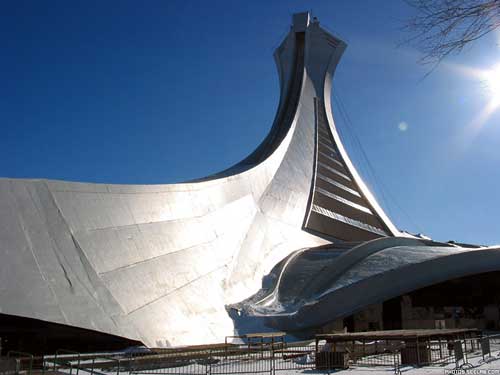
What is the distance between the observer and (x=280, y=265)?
1714 centimetres

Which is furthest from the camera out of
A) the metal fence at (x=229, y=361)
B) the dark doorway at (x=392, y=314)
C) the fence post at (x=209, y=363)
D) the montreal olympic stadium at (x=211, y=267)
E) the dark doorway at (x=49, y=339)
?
the dark doorway at (x=392, y=314)

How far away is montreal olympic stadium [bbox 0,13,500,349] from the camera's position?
967cm

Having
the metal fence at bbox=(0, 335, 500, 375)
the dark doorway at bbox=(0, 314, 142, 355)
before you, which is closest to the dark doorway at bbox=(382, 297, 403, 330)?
the metal fence at bbox=(0, 335, 500, 375)

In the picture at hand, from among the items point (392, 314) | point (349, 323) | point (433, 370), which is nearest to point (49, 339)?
point (433, 370)

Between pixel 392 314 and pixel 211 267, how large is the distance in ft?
21.9

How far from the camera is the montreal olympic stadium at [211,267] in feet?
31.7

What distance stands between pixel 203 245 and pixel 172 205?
1.43 m

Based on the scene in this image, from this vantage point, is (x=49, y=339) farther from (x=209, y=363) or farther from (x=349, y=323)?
(x=349, y=323)

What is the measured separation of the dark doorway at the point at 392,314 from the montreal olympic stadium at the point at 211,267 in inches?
2.0

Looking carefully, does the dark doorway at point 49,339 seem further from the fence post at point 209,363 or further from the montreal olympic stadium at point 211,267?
the fence post at point 209,363

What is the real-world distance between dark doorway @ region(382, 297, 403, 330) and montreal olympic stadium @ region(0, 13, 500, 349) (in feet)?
0.16

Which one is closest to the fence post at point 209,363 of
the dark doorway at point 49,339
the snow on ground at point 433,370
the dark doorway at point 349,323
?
the snow on ground at point 433,370

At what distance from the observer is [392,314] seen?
16.8 metres

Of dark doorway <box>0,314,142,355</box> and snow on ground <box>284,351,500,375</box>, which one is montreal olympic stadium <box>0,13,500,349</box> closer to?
dark doorway <box>0,314,142,355</box>
